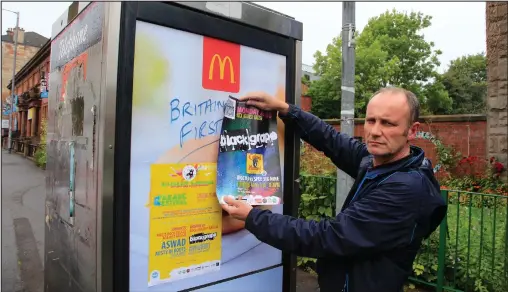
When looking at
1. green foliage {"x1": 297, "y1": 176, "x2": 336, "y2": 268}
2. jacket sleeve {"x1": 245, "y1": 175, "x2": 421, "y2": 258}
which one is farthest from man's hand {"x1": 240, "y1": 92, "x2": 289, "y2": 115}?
green foliage {"x1": 297, "y1": 176, "x2": 336, "y2": 268}

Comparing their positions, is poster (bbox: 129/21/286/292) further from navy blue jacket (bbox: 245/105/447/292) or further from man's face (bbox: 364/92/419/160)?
man's face (bbox: 364/92/419/160)

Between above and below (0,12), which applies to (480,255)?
below

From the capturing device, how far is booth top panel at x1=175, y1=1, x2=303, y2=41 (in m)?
1.65

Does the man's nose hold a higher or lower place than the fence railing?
higher

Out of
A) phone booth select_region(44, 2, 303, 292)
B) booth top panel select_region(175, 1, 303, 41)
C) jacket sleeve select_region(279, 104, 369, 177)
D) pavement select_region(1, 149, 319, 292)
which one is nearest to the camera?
phone booth select_region(44, 2, 303, 292)

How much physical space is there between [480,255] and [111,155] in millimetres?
3675

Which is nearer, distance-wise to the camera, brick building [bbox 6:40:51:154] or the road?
the road

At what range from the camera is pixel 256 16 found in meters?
1.84

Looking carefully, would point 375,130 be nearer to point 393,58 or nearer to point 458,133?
point 458,133

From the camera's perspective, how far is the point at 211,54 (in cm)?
169

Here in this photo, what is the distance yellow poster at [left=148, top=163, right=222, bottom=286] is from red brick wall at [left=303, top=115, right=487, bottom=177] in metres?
8.60

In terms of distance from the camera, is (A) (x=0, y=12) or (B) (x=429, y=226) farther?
(A) (x=0, y=12)

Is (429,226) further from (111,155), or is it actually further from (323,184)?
(323,184)

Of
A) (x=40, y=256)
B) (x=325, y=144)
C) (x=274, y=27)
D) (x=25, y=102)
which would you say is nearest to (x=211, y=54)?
(x=274, y=27)
